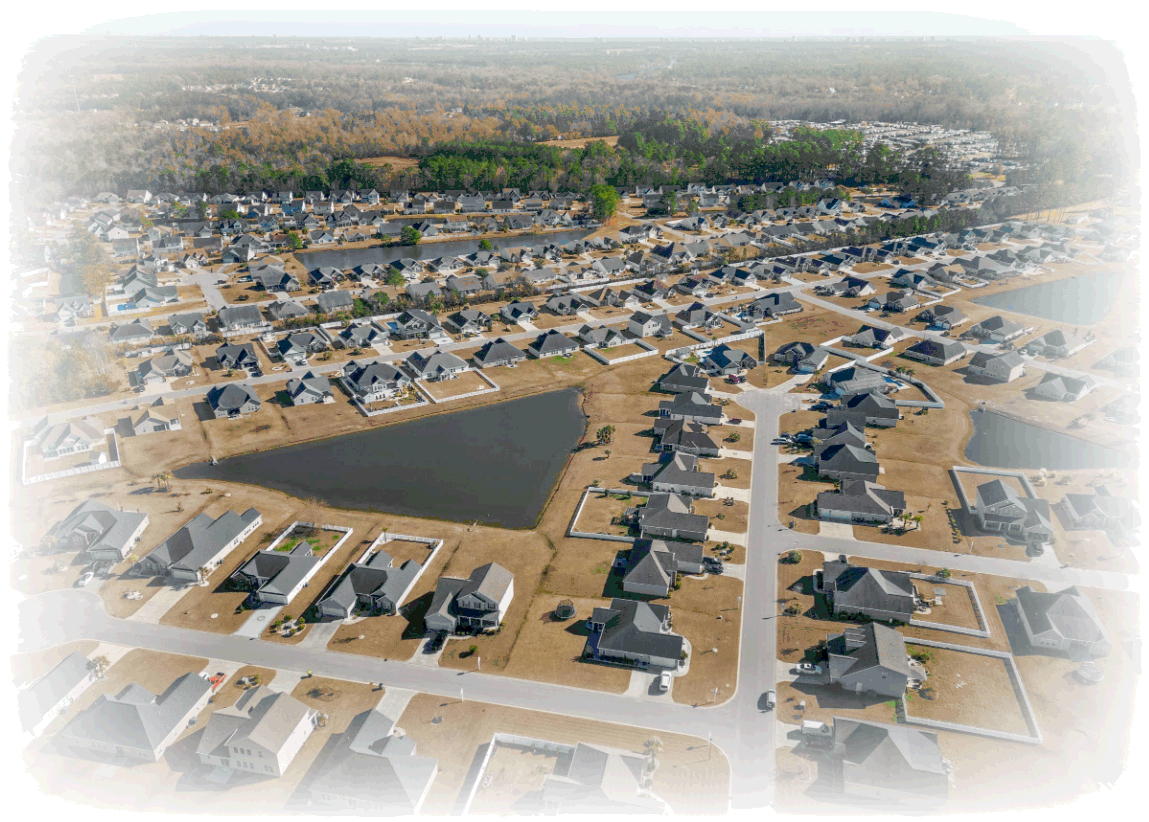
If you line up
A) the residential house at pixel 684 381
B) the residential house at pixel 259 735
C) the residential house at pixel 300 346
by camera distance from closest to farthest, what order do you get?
the residential house at pixel 259 735 → the residential house at pixel 684 381 → the residential house at pixel 300 346

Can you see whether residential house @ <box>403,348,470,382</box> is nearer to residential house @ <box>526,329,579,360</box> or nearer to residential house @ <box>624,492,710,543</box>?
residential house @ <box>526,329,579,360</box>

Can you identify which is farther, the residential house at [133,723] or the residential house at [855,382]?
the residential house at [855,382]

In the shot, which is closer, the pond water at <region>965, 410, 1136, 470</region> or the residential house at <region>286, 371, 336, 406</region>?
the pond water at <region>965, 410, 1136, 470</region>

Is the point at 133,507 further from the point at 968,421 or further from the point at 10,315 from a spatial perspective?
the point at 968,421

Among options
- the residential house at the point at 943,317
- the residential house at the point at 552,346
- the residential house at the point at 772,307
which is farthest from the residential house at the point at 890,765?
the residential house at the point at 943,317

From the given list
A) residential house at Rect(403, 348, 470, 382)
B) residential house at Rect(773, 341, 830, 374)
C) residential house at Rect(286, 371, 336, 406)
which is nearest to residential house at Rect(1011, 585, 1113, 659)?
residential house at Rect(773, 341, 830, 374)

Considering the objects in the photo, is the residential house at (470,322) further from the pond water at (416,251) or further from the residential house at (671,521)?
the residential house at (671,521)

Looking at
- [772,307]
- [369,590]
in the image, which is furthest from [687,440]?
[772,307]

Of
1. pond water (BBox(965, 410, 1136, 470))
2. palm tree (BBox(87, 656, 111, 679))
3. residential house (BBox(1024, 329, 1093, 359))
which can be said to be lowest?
palm tree (BBox(87, 656, 111, 679))
